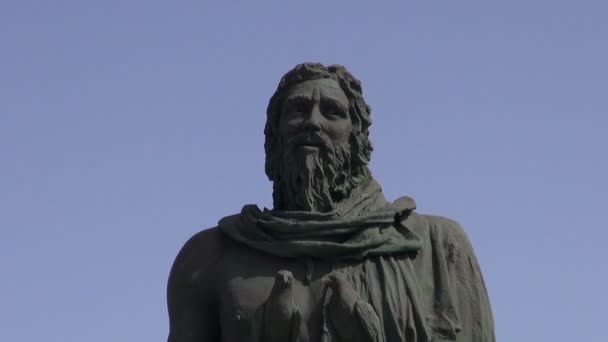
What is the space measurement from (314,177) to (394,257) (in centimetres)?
82

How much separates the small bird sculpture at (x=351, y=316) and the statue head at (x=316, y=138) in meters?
0.79

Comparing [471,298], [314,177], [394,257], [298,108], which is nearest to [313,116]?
[298,108]

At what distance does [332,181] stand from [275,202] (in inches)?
18.1

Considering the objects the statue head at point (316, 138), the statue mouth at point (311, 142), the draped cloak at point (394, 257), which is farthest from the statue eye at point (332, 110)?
the draped cloak at point (394, 257)

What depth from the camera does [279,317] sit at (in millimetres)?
11812

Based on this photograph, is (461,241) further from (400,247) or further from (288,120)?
(288,120)

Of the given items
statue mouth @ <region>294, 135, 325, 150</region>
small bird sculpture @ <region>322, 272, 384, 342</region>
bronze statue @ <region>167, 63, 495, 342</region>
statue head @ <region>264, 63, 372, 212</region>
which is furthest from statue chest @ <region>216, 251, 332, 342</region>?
statue mouth @ <region>294, 135, 325, 150</region>

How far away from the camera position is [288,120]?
41.0 feet

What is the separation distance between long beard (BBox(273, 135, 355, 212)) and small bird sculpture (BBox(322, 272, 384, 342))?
758 mm

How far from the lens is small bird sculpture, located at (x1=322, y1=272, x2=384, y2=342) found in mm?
11703

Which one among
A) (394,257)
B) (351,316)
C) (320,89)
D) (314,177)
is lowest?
(351,316)

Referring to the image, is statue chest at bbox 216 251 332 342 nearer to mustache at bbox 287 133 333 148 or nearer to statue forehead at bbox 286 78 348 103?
mustache at bbox 287 133 333 148

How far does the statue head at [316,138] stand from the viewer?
40.6 ft

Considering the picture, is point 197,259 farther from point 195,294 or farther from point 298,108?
point 298,108
